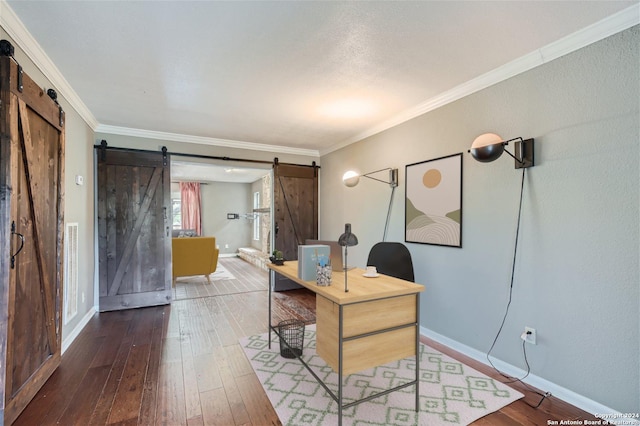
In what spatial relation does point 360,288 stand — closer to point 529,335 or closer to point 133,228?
point 529,335

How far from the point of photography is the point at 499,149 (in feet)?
7.26

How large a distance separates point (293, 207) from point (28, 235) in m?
3.53

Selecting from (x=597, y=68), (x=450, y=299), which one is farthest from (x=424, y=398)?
(x=597, y=68)

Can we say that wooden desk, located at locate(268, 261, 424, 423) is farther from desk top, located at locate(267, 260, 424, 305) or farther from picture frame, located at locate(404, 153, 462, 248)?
picture frame, located at locate(404, 153, 462, 248)

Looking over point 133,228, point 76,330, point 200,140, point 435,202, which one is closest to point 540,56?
point 435,202

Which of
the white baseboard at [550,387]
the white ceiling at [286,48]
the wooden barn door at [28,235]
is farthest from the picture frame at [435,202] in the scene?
the wooden barn door at [28,235]

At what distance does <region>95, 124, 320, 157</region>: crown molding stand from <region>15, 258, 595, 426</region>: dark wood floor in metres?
2.38

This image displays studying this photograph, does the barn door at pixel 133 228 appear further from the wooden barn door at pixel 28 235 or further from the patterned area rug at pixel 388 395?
the patterned area rug at pixel 388 395

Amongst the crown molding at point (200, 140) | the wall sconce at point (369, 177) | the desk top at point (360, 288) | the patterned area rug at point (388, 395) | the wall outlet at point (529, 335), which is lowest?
the patterned area rug at point (388, 395)

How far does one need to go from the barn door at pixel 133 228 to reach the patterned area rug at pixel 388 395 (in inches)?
88.8

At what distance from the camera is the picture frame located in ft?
9.18

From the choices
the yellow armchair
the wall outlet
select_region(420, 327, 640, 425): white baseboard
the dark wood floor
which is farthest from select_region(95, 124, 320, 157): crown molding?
the wall outlet

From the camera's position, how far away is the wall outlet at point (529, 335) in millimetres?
2197

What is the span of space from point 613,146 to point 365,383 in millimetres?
2250
